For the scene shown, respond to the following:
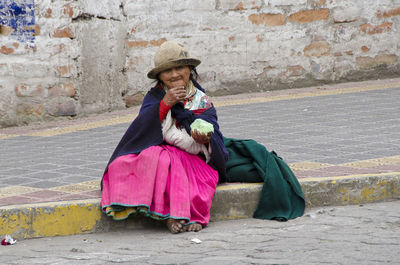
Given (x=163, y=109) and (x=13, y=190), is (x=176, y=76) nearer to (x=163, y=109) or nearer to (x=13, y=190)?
(x=163, y=109)

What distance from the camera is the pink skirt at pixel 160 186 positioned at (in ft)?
14.3

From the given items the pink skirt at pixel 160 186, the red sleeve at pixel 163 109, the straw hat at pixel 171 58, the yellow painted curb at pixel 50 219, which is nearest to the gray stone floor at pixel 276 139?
the yellow painted curb at pixel 50 219

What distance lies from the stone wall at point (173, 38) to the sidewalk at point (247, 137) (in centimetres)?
36

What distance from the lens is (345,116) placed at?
7730 millimetres

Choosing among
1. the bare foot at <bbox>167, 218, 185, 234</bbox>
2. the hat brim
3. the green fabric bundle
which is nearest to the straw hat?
the hat brim

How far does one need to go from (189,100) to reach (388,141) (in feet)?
7.36

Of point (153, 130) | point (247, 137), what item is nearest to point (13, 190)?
point (153, 130)

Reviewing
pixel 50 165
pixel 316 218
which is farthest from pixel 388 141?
pixel 50 165

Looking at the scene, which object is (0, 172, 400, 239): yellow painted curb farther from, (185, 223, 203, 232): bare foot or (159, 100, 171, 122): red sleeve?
(159, 100, 171, 122): red sleeve

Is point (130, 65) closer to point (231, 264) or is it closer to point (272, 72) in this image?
point (272, 72)

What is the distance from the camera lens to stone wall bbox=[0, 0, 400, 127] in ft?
27.5

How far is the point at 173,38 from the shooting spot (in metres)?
9.43

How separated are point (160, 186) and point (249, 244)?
70 cm

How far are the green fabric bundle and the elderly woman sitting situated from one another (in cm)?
15
